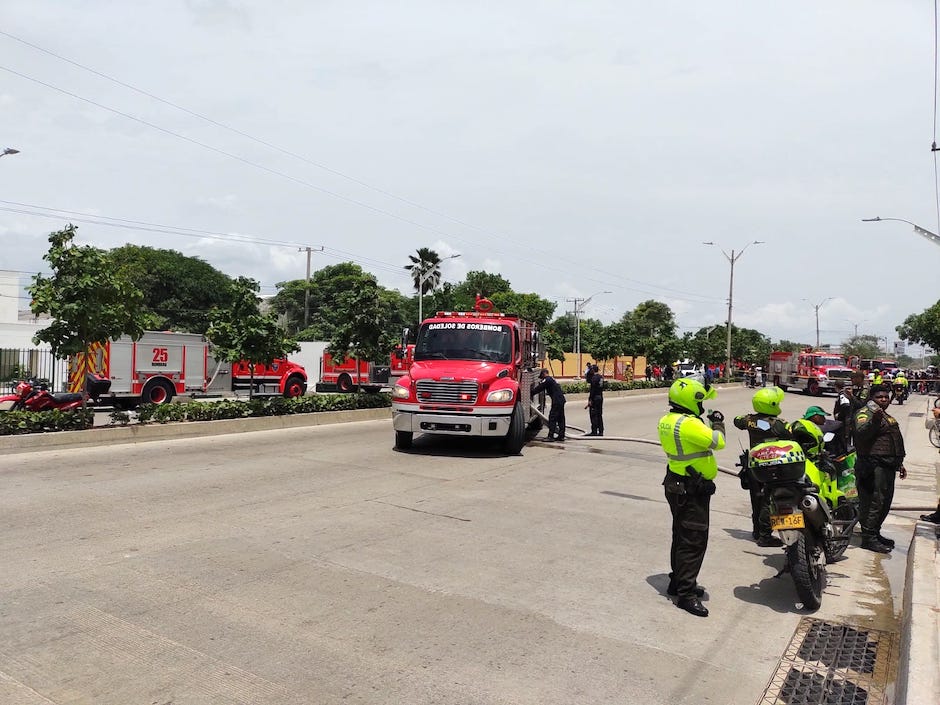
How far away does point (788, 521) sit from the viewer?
222 inches

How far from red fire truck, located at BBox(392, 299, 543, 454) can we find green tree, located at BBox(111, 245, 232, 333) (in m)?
51.0

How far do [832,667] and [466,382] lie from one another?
8992mm

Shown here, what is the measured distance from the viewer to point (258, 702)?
386 cm

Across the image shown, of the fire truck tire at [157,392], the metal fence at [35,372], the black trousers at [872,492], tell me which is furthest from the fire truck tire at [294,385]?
the black trousers at [872,492]

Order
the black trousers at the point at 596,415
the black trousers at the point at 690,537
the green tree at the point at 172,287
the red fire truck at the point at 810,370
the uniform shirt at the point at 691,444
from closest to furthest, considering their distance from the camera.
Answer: the uniform shirt at the point at 691,444 → the black trousers at the point at 690,537 → the black trousers at the point at 596,415 → the red fire truck at the point at 810,370 → the green tree at the point at 172,287

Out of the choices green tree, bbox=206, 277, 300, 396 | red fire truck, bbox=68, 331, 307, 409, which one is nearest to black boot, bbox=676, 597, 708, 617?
green tree, bbox=206, 277, 300, 396

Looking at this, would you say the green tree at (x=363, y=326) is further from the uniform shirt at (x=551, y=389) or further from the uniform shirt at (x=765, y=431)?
the uniform shirt at (x=765, y=431)

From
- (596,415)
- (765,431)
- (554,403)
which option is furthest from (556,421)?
(765,431)

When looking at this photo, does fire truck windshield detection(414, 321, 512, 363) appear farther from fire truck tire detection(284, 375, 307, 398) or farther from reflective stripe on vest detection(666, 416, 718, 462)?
fire truck tire detection(284, 375, 307, 398)

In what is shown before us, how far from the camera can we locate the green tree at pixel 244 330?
18125 millimetres

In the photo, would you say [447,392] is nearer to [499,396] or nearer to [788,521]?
[499,396]

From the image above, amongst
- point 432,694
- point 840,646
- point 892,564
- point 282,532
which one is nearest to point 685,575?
point 840,646

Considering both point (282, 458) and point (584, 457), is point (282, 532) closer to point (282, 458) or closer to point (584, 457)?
point (282, 458)

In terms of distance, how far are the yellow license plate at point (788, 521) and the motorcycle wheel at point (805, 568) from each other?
12 centimetres
